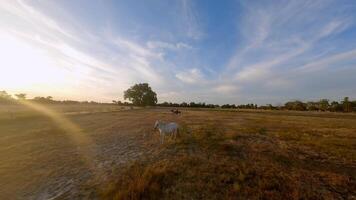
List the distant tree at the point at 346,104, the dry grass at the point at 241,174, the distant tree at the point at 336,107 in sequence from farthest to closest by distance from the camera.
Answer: the distant tree at the point at 336,107 < the distant tree at the point at 346,104 < the dry grass at the point at 241,174

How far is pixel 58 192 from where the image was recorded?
8.29 meters

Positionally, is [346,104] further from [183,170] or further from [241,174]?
[183,170]

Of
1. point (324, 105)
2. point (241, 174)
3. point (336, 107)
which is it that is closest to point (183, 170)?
point (241, 174)

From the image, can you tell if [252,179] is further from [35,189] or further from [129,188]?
[35,189]

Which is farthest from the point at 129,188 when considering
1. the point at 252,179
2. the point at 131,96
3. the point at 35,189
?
the point at 131,96

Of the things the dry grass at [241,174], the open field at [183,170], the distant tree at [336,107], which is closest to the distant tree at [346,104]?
the distant tree at [336,107]

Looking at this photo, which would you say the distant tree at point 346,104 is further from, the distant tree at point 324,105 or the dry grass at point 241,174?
the dry grass at point 241,174

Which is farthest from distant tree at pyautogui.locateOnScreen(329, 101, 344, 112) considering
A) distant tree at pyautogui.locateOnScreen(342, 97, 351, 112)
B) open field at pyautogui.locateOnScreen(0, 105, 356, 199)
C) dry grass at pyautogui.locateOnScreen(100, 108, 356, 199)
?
dry grass at pyautogui.locateOnScreen(100, 108, 356, 199)

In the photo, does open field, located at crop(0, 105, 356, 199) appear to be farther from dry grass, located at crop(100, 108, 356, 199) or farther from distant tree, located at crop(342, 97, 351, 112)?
distant tree, located at crop(342, 97, 351, 112)

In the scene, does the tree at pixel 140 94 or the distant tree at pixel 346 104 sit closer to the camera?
the distant tree at pixel 346 104

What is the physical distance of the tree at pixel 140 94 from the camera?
103 metres

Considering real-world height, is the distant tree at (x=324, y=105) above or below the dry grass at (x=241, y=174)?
above

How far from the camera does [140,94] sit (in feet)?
343

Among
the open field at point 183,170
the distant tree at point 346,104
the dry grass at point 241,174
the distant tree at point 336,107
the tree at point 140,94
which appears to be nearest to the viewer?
the dry grass at point 241,174
